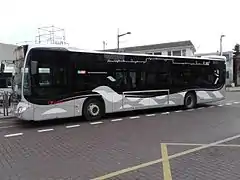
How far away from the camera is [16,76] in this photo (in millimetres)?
12734

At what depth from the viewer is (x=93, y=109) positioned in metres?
13.7

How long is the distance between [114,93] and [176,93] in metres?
4.43

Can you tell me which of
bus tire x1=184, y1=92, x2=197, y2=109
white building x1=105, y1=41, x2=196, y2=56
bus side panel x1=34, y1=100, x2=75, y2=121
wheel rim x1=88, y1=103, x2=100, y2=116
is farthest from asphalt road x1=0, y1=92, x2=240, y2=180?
white building x1=105, y1=41, x2=196, y2=56

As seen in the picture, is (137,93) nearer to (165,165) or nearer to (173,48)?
(165,165)

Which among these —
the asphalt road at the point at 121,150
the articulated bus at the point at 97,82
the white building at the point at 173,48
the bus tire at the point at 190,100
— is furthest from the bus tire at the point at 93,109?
the white building at the point at 173,48

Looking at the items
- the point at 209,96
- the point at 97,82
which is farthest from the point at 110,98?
the point at 209,96

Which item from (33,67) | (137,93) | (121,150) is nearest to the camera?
(121,150)

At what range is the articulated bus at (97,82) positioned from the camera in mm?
11938

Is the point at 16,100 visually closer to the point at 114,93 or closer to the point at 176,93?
the point at 114,93

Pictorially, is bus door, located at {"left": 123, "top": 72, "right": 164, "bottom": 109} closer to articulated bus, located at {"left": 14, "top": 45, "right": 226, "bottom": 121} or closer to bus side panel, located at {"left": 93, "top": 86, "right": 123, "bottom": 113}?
articulated bus, located at {"left": 14, "top": 45, "right": 226, "bottom": 121}

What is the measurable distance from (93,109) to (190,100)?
22.6 ft

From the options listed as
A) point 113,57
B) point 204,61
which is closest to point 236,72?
point 204,61

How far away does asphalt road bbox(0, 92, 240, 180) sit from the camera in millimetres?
5934

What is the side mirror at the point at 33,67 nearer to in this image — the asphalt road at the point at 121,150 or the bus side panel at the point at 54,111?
the bus side panel at the point at 54,111
